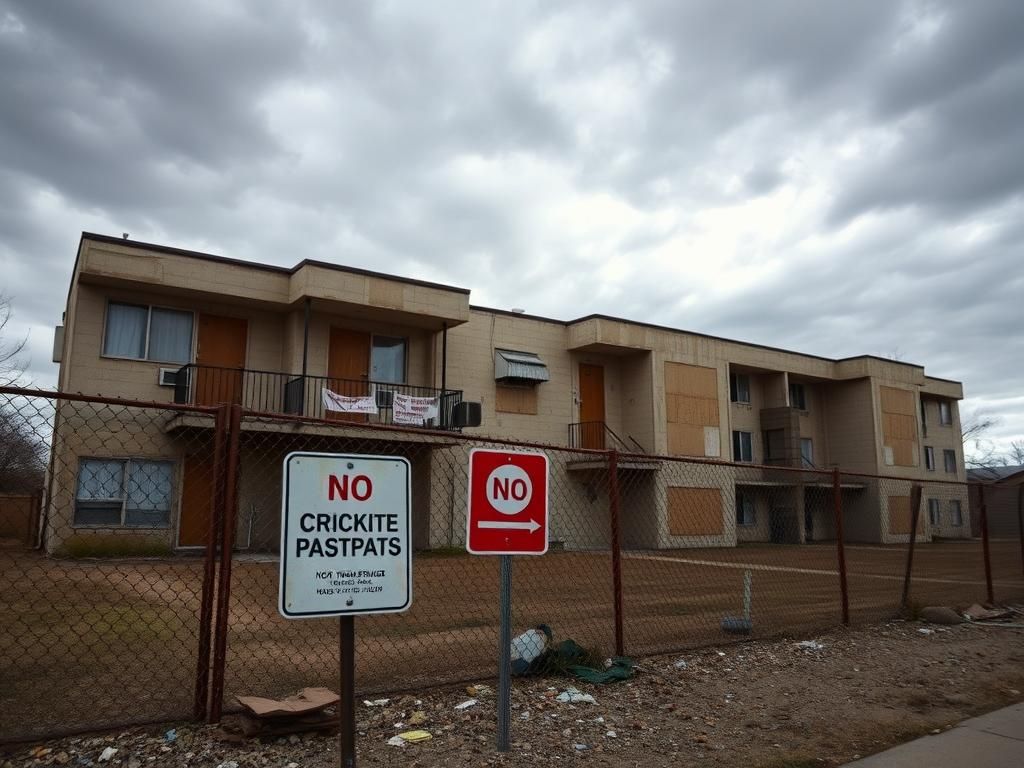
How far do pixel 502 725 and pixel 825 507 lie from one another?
31978 millimetres

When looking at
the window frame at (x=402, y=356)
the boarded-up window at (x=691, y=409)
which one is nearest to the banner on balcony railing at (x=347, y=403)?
the window frame at (x=402, y=356)

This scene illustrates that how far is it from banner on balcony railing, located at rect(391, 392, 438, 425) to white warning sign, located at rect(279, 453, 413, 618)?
15.9m

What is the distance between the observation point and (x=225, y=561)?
4.23m

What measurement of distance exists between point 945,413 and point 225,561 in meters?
A: 42.2

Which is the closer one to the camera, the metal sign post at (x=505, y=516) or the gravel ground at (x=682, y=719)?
A: the gravel ground at (x=682, y=719)

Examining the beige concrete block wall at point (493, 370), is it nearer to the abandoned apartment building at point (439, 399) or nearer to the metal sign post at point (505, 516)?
the abandoned apartment building at point (439, 399)

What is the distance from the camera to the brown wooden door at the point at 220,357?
1819cm

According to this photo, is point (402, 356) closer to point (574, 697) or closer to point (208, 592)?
point (574, 697)

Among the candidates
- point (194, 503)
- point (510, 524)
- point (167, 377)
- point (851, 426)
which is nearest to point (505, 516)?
point (510, 524)

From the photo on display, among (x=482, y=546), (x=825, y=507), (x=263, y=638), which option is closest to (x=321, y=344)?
(x=263, y=638)

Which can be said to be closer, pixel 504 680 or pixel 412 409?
pixel 504 680

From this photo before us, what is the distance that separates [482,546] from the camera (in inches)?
163

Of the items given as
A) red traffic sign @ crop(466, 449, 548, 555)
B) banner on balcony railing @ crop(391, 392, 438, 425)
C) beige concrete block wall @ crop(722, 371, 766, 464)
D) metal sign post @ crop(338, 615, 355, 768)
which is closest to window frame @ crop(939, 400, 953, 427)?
beige concrete block wall @ crop(722, 371, 766, 464)

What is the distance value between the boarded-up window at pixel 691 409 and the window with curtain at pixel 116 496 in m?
15.7
